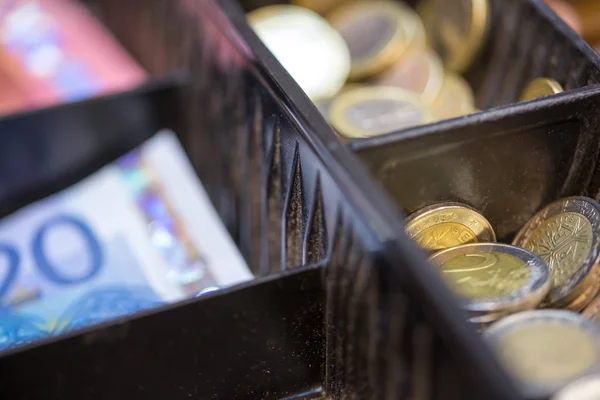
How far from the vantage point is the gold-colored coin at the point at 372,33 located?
1.08 metres

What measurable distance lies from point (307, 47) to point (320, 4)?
0.49 feet

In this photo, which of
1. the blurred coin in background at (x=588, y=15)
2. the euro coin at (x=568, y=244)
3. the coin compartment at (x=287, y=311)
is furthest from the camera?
the blurred coin in background at (x=588, y=15)

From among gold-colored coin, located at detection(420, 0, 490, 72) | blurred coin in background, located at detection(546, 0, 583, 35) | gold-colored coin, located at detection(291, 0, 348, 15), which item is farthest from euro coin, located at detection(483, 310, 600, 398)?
gold-colored coin, located at detection(291, 0, 348, 15)

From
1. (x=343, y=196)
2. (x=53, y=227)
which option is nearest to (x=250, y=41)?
(x=343, y=196)

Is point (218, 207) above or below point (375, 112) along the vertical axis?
below

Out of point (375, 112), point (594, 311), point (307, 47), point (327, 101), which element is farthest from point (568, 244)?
point (307, 47)

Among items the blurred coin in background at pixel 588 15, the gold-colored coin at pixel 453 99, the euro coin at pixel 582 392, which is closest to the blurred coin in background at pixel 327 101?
the gold-colored coin at pixel 453 99

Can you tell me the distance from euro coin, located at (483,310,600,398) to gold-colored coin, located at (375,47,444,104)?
0.48m

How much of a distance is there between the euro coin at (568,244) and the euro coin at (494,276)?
1.1 inches

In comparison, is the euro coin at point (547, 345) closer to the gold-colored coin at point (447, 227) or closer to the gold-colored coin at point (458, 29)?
the gold-colored coin at point (447, 227)

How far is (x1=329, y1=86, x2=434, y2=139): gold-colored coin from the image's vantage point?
925 mm

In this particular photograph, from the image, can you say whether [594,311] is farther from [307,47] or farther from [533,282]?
[307,47]

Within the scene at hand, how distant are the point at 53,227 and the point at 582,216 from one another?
67 centimetres

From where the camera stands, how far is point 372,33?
114 cm
